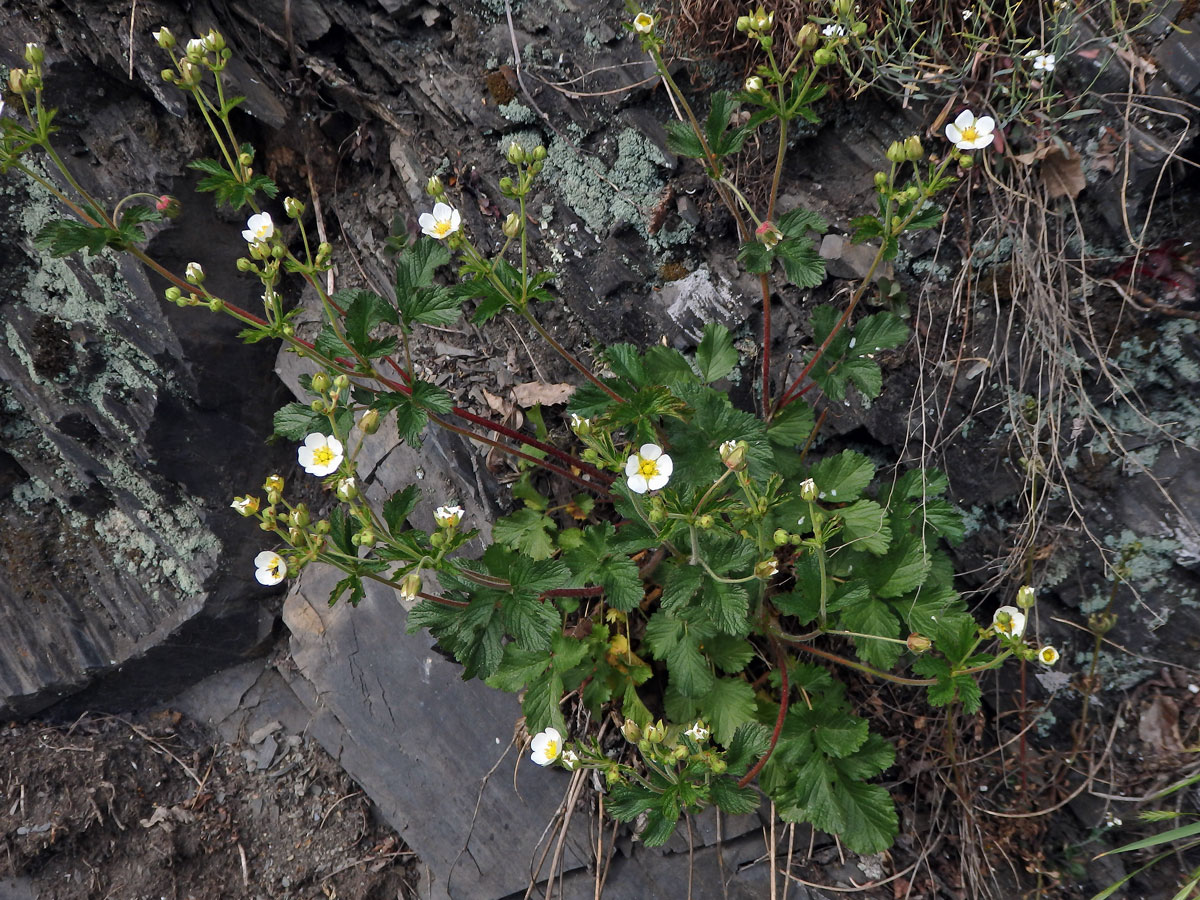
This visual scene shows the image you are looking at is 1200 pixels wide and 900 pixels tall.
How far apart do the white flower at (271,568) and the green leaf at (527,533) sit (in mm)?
768

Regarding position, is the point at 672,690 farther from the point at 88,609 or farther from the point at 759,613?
the point at 88,609

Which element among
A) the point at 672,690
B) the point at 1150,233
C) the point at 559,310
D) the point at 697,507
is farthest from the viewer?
the point at 559,310

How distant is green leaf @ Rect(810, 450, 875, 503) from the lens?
8.12 ft

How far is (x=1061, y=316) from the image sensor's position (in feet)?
7.91

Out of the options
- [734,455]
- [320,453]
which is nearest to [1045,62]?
[734,455]

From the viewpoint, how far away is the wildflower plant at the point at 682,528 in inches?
82.3

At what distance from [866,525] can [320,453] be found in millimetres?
1594

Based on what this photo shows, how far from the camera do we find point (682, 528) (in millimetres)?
2293

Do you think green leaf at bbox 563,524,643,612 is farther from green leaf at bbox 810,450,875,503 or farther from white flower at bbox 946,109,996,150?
white flower at bbox 946,109,996,150

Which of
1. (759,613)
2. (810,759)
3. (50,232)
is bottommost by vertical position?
(810,759)

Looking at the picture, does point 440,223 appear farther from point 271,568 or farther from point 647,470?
point 271,568

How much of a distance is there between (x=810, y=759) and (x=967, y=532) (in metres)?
0.97

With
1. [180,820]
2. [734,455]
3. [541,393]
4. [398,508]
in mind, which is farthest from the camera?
[180,820]

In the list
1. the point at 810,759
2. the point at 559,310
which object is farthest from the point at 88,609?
the point at 810,759
